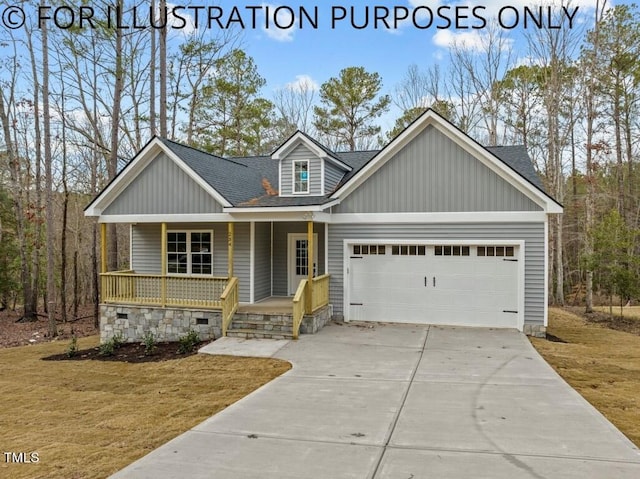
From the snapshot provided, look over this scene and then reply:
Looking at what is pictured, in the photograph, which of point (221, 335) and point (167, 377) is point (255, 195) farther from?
point (167, 377)

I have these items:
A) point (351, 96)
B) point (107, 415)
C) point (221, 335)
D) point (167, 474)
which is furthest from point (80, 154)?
point (167, 474)

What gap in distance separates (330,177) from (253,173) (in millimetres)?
3401

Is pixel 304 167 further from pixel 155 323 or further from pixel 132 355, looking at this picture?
pixel 132 355

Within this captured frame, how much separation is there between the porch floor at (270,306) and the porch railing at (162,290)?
784 mm

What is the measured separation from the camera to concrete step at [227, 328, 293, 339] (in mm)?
11094

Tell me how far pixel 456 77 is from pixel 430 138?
597 inches

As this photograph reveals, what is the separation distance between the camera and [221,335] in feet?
38.6

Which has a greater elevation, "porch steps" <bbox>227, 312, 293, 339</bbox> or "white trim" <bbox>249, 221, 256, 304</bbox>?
"white trim" <bbox>249, 221, 256, 304</bbox>

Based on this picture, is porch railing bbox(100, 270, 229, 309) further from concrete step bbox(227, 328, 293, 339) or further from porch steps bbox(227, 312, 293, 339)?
concrete step bbox(227, 328, 293, 339)

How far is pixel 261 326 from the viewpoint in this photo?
37.4ft

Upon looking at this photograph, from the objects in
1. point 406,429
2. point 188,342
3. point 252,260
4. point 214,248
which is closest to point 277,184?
point 214,248

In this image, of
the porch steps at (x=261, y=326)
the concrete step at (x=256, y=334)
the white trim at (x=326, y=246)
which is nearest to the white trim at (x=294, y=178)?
the white trim at (x=326, y=246)

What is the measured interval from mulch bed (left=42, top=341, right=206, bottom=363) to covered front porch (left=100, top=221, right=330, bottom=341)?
0.68m

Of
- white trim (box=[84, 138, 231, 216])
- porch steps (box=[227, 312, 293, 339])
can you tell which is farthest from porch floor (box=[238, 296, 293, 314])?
white trim (box=[84, 138, 231, 216])
